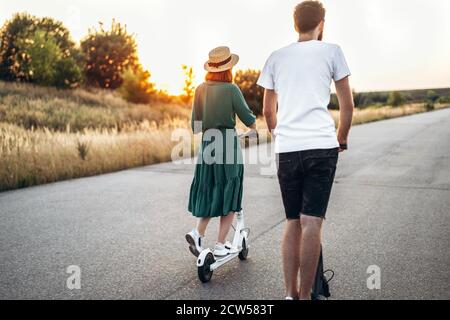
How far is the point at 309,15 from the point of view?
297 cm

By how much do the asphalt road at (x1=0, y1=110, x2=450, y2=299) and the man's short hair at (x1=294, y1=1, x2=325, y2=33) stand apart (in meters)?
1.93

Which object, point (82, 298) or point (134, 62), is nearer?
point (82, 298)

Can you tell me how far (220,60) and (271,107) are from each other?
0.98 metres

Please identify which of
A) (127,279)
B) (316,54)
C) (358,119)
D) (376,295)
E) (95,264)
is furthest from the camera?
(358,119)

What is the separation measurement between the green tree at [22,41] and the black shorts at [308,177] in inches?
1523

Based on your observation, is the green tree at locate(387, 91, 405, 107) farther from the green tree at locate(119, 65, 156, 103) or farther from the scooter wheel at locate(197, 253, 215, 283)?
the scooter wheel at locate(197, 253, 215, 283)

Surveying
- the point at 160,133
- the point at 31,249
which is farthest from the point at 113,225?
the point at 160,133

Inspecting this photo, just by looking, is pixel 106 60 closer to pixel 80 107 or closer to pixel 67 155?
pixel 80 107

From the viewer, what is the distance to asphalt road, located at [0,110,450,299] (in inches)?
149

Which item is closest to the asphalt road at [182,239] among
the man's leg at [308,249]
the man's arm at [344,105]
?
the man's leg at [308,249]

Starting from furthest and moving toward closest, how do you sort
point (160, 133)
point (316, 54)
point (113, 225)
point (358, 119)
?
point (358, 119)
point (160, 133)
point (113, 225)
point (316, 54)
